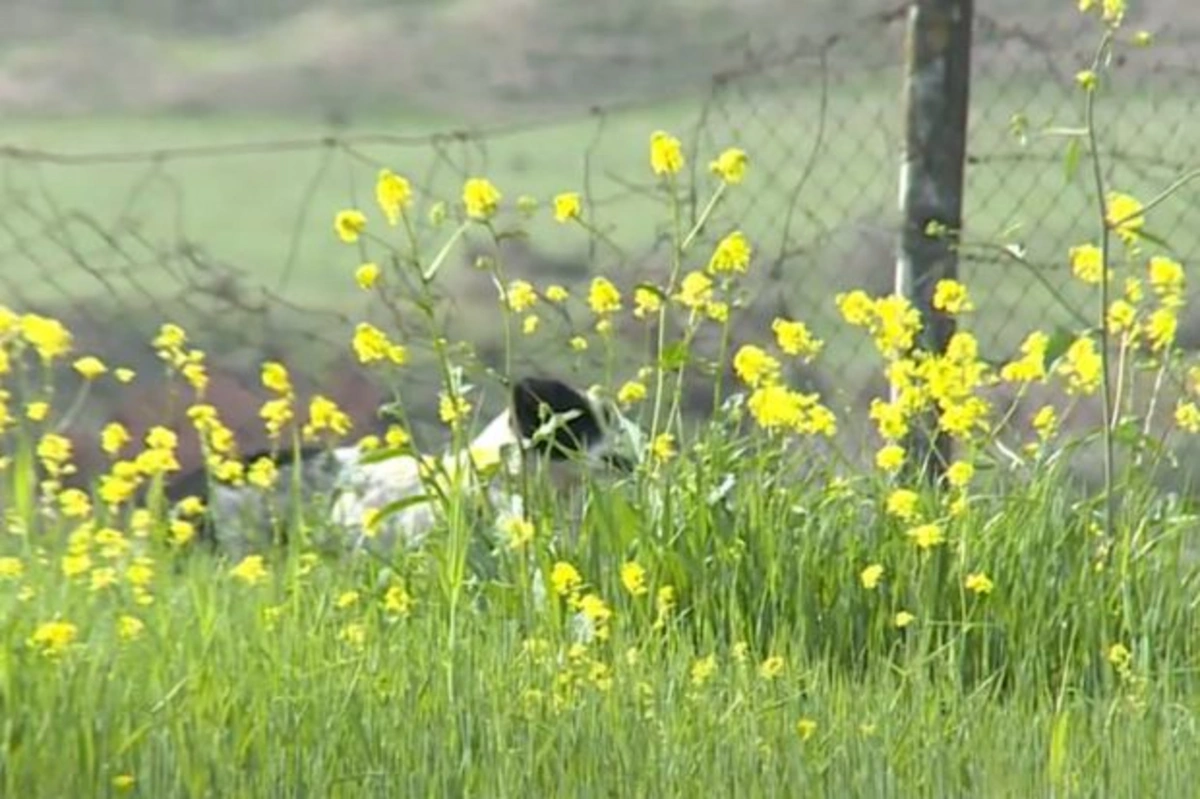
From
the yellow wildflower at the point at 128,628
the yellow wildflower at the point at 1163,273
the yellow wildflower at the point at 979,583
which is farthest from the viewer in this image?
the yellow wildflower at the point at 1163,273

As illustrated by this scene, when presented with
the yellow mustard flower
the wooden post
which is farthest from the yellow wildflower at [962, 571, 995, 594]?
the wooden post

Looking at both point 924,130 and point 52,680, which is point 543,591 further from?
point 924,130

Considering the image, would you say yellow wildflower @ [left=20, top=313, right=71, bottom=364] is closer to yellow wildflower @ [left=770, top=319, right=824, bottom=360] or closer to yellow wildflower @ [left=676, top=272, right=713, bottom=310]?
yellow wildflower @ [left=676, top=272, right=713, bottom=310]

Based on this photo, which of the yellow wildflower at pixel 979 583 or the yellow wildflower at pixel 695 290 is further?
the yellow wildflower at pixel 695 290

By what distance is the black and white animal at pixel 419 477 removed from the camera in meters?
4.59

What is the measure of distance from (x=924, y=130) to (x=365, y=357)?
167 centimetres

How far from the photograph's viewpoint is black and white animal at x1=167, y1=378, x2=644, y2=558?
4590mm

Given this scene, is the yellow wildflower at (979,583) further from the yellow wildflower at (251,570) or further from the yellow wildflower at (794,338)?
the yellow wildflower at (251,570)

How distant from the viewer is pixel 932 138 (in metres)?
5.74

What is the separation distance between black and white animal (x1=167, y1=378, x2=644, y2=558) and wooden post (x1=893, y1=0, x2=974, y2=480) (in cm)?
72

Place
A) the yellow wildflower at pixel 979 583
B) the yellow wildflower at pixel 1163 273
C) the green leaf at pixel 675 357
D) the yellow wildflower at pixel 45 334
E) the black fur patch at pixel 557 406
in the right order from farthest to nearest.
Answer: the black fur patch at pixel 557 406 → the yellow wildflower at pixel 1163 273 → the green leaf at pixel 675 357 → the yellow wildflower at pixel 45 334 → the yellow wildflower at pixel 979 583

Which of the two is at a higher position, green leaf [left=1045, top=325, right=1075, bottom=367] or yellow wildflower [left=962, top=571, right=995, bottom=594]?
green leaf [left=1045, top=325, right=1075, bottom=367]

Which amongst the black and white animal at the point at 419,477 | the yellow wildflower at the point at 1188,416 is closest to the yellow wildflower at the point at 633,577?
the black and white animal at the point at 419,477

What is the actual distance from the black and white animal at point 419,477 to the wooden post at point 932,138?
2.37ft
